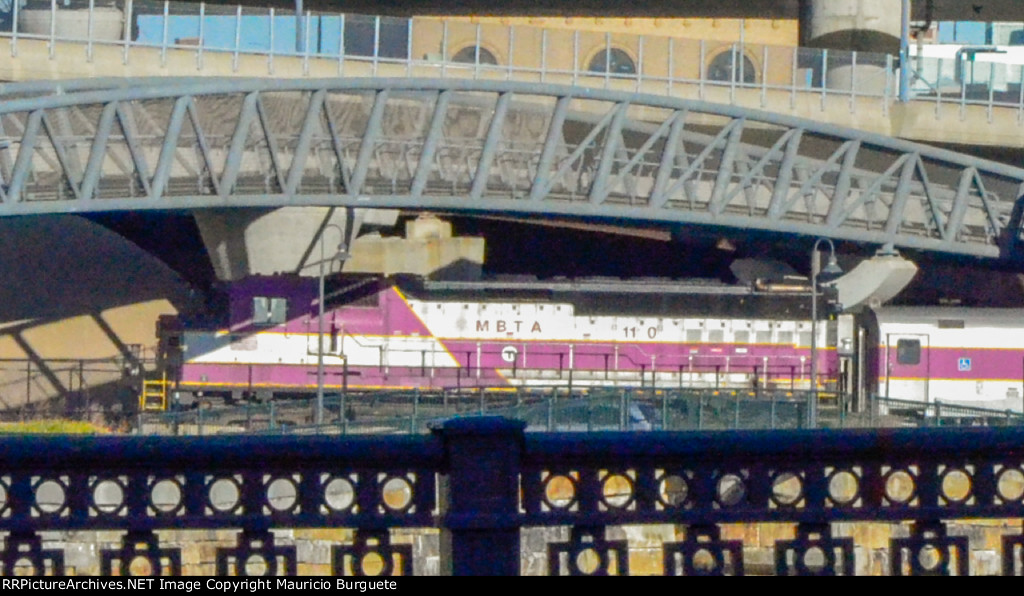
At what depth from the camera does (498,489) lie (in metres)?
6.70

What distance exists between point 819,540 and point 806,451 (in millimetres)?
494

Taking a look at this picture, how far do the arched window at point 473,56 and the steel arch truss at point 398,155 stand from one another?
6.93 metres

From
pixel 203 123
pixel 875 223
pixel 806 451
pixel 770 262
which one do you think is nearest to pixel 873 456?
pixel 806 451

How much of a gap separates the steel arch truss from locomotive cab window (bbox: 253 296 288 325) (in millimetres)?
3526

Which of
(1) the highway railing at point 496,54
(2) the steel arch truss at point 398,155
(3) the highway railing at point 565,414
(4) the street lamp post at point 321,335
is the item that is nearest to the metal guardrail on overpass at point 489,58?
(1) the highway railing at point 496,54

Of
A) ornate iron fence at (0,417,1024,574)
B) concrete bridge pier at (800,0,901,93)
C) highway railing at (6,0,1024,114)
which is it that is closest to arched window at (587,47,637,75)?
highway railing at (6,0,1024,114)

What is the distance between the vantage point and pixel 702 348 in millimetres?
36812

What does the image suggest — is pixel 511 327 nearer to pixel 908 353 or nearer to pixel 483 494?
pixel 908 353

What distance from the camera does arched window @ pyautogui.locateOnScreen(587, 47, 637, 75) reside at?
148 ft

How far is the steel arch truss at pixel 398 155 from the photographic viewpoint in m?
27.5

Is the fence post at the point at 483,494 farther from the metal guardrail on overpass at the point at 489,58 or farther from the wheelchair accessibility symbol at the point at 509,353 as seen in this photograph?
the metal guardrail on overpass at the point at 489,58

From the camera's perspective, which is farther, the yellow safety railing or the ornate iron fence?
the yellow safety railing

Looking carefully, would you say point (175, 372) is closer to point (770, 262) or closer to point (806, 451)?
point (770, 262)

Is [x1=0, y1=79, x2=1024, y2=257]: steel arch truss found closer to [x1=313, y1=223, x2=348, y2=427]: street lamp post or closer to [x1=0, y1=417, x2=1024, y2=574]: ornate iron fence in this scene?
[x1=313, y1=223, x2=348, y2=427]: street lamp post
